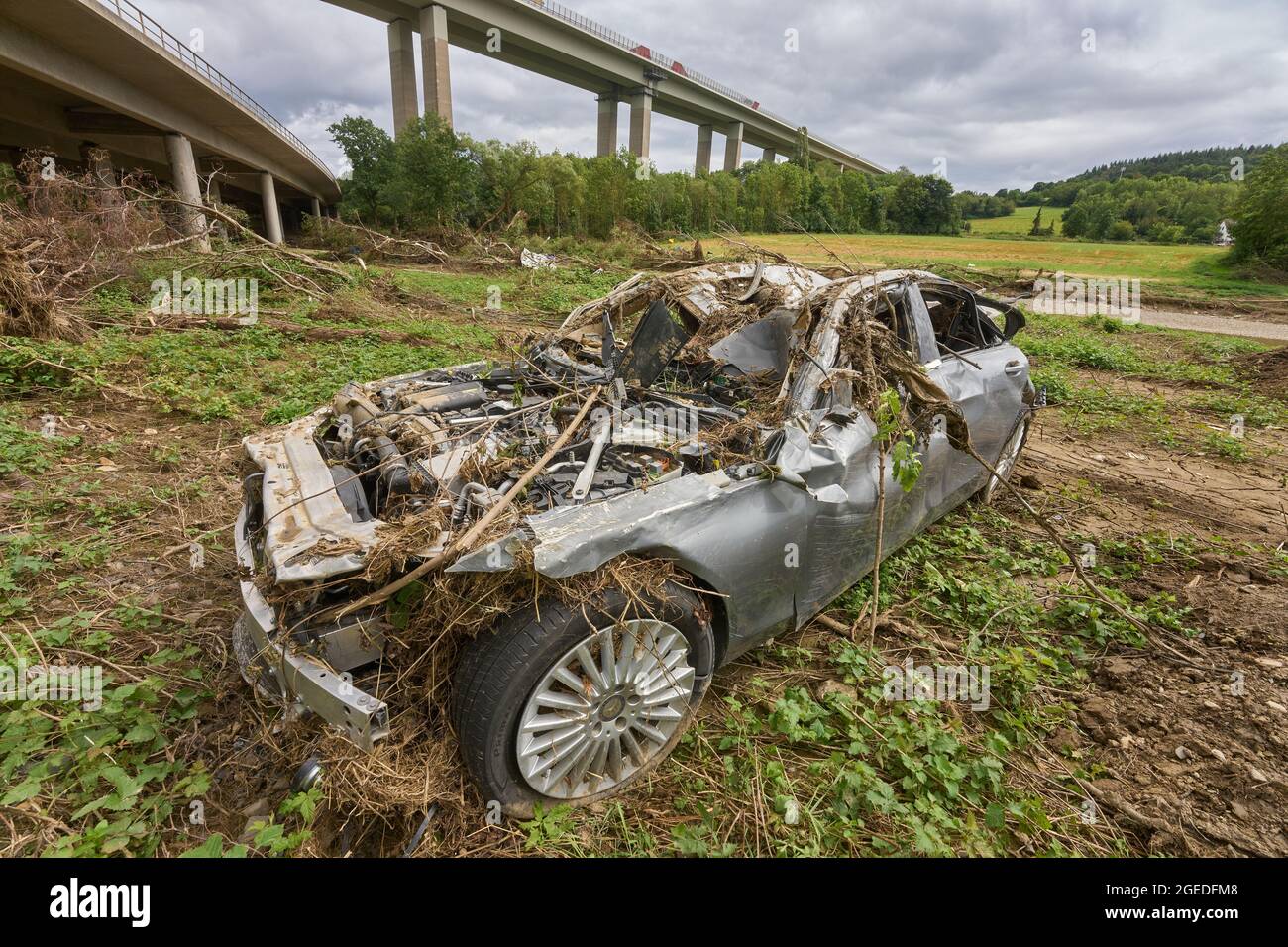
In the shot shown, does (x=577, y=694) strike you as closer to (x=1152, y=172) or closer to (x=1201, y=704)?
(x=1201, y=704)

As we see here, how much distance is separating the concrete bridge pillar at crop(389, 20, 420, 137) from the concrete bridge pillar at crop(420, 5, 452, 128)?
1691 millimetres

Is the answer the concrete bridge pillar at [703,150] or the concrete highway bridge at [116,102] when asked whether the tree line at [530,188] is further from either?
the concrete bridge pillar at [703,150]

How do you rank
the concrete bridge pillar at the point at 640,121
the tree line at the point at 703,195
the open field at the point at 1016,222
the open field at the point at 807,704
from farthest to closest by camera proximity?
1. the open field at the point at 1016,222
2. the concrete bridge pillar at the point at 640,121
3. the tree line at the point at 703,195
4. the open field at the point at 807,704

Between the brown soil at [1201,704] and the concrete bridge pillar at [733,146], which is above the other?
the concrete bridge pillar at [733,146]

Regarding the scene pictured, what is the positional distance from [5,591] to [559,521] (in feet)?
9.89

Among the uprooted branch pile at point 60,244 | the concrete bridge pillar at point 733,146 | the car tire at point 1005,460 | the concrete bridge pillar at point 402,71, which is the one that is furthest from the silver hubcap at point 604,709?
the concrete bridge pillar at point 733,146

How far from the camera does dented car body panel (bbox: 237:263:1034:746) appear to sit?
6.29 ft

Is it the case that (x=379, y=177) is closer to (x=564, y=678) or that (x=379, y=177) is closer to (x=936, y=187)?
(x=564, y=678)

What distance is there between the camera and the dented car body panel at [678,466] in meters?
1.92

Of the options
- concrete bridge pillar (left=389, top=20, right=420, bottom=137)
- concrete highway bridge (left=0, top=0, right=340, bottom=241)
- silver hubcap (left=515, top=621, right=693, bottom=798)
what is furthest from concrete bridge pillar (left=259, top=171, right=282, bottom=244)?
silver hubcap (left=515, top=621, right=693, bottom=798)

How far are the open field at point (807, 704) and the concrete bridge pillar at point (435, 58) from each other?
31463 millimetres

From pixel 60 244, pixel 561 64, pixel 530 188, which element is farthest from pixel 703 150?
pixel 60 244

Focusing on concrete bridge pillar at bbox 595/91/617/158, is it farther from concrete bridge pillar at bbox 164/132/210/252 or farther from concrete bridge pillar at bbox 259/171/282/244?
concrete bridge pillar at bbox 164/132/210/252

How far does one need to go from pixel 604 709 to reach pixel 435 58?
121 ft
